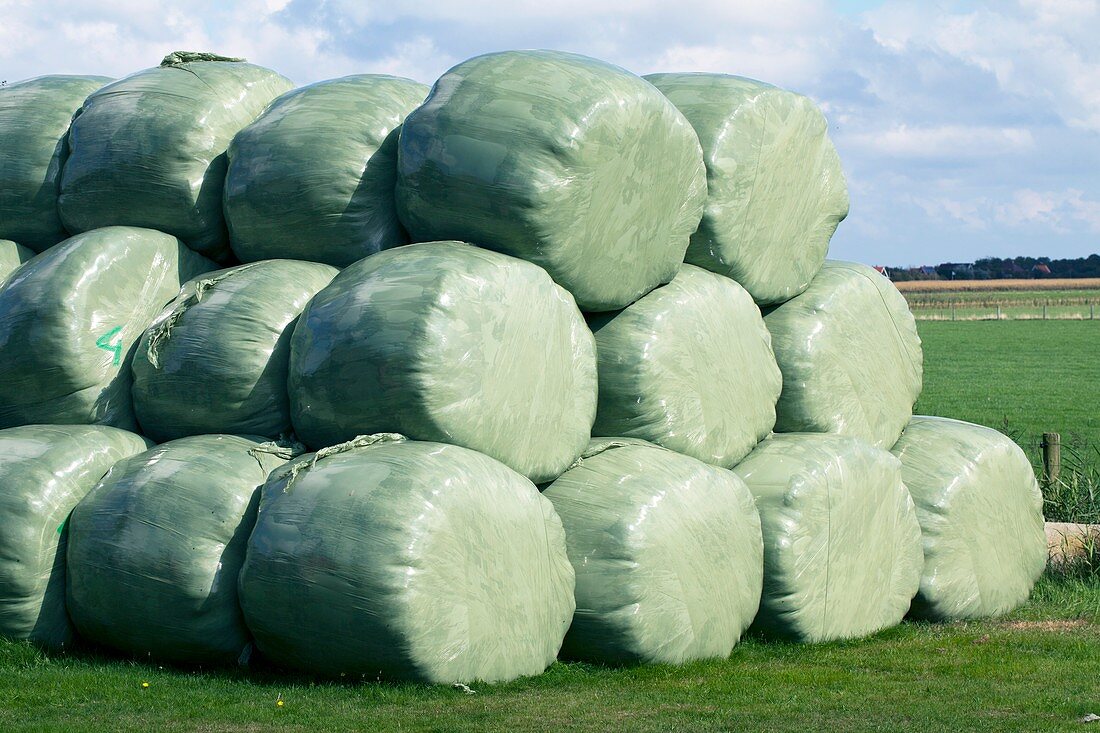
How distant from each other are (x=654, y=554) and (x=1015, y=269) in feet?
342

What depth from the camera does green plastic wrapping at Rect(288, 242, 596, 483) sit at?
5168 mm

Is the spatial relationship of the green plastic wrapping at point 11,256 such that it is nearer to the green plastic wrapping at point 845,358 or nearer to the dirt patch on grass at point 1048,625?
the green plastic wrapping at point 845,358

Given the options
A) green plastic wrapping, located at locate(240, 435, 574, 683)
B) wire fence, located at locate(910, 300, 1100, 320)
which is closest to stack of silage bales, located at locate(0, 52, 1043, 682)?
green plastic wrapping, located at locate(240, 435, 574, 683)

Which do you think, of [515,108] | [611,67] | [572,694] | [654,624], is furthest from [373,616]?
[611,67]

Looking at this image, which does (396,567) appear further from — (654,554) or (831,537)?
(831,537)

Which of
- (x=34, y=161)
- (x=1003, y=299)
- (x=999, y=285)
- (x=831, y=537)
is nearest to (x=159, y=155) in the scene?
(x=34, y=161)

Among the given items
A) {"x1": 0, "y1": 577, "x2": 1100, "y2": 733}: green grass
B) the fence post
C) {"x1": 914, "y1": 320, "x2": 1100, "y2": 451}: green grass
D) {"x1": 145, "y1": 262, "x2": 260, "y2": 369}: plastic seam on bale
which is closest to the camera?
{"x1": 0, "y1": 577, "x2": 1100, "y2": 733}: green grass

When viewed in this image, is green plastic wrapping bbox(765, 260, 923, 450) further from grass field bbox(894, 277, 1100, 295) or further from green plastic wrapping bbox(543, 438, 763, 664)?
grass field bbox(894, 277, 1100, 295)

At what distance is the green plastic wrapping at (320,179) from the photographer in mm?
5957

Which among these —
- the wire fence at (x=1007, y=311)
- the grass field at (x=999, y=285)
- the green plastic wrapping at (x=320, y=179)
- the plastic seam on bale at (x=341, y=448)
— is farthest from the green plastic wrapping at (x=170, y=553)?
the grass field at (x=999, y=285)

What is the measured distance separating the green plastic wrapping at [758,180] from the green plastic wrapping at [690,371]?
202 millimetres

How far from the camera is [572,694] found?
5.11 meters

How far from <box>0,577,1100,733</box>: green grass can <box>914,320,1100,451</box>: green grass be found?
5.10 m

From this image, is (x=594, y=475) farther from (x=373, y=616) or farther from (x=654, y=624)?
(x=373, y=616)
